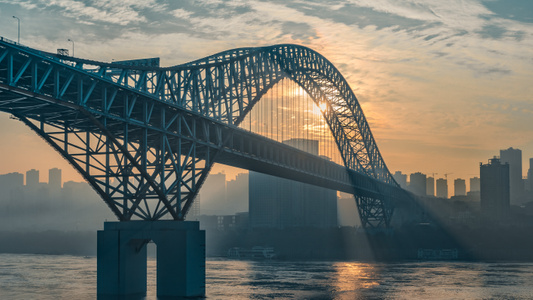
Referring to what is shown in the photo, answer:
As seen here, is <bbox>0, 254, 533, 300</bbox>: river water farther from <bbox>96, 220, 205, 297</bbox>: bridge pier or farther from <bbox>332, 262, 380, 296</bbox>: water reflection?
<bbox>96, 220, 205, 297</bbox>: bridge pier

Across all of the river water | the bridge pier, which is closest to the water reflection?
the river water

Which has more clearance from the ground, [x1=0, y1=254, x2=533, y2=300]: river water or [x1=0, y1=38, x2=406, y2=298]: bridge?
[x1=0, y1=38, x2=406, y2=298]: bridge

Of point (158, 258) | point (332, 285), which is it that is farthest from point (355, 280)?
point (158, 258)

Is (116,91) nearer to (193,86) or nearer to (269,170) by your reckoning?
(193,86)

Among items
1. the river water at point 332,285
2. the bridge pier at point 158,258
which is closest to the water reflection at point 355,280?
the river water at point 332,285

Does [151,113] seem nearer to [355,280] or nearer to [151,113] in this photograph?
[151,113]

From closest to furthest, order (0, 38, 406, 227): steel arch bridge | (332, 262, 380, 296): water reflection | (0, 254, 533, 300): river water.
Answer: (0, 38, 406, 227): steel arch bridge, (0, 254, 533, 300): river water, (332, 262, 380, 296): water reflection

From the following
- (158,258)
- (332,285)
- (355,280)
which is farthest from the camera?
(355,280)

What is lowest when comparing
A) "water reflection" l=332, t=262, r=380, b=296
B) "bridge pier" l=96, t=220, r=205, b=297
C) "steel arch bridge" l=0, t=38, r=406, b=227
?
"water reflection" l=332, t=262, r=380, b=296

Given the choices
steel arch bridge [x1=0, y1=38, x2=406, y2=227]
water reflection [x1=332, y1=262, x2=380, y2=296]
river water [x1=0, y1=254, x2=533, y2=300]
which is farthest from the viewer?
water reflection [x1=332, y1=262, x2=380, y2=296]
